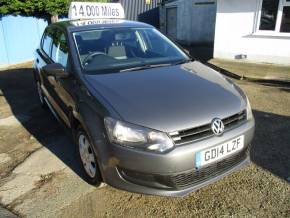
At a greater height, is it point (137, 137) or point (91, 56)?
point (91, 56)

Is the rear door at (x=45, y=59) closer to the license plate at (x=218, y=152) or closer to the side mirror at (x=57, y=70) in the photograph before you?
the side mirror at (x=57, y=70)

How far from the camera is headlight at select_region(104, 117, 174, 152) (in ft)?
8.21

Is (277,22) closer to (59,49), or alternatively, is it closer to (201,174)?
(59,49)

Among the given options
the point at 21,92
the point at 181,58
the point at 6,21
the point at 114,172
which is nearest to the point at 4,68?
the point at 6,21

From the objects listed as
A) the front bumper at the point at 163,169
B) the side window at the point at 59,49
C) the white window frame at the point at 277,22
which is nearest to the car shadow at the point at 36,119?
the side window at the point at 59,49

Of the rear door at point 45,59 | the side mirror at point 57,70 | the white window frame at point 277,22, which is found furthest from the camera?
the white window frame at point 277,22

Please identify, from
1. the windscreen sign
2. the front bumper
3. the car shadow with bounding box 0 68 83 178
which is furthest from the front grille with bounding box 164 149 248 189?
the windscreen sign

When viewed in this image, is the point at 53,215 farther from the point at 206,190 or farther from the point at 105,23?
the point at 105,23

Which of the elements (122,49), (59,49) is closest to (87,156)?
(122,49)

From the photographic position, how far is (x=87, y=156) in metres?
3.23

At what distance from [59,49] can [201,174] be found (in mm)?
2623

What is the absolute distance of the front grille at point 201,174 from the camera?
103 inches

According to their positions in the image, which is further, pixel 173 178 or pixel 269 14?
pixel 269 14

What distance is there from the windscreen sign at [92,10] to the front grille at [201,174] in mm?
3933
